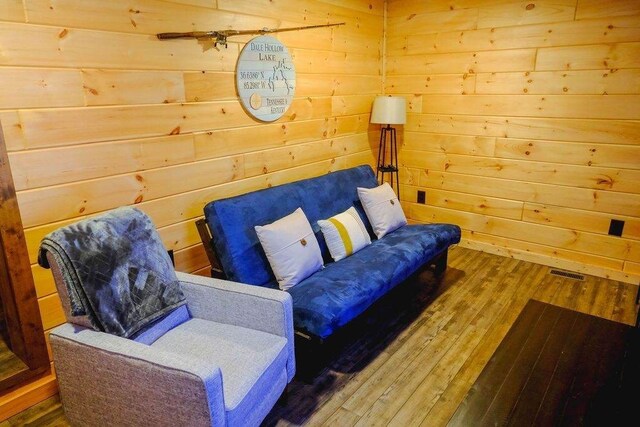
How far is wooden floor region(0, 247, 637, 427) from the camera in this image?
200 cm

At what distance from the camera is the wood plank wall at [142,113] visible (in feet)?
6.13

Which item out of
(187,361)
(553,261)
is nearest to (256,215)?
(187,361)

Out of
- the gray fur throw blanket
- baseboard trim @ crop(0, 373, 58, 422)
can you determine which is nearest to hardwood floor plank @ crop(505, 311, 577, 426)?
the gray fur throw blanket

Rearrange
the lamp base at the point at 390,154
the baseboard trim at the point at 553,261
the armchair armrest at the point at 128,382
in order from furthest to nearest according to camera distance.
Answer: the lamp base at the point at 390,154, the baseboard trim at the point at 553,261, the armchair armrest at the point at 128,382

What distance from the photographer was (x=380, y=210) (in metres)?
A: 3.17

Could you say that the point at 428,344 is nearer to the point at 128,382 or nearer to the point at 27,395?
the point at 128,382

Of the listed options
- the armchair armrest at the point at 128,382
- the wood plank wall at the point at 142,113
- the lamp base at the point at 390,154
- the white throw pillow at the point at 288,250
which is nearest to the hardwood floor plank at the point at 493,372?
the armchair armrest at the point at 128,382

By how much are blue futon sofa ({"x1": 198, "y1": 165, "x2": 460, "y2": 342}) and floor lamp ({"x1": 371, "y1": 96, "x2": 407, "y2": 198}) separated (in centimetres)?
100

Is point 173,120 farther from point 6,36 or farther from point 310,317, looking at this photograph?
point 310,317

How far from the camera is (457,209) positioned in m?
3.99

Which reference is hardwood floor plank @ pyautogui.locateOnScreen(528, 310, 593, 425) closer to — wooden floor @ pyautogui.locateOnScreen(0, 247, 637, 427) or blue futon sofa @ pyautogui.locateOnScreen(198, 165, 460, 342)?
wooden floor @ pyautogui.locateOnScreen(0, 247, 637, 427)

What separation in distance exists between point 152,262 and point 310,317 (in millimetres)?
760

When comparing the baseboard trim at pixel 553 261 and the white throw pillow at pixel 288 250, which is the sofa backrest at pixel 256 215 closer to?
the white throw pillow at pixel 288 250

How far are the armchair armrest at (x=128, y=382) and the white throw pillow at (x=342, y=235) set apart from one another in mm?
1438
